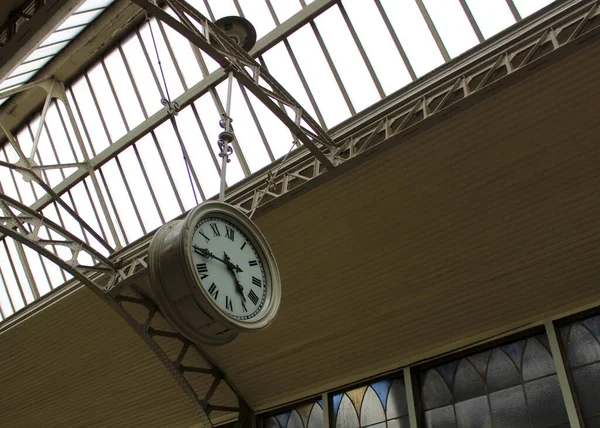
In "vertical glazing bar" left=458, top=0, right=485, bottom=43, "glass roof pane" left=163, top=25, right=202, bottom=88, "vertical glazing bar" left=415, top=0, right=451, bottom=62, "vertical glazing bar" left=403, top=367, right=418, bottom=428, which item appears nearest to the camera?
"vertical glazing bar" left=458, top=0, right=485, bottom=43

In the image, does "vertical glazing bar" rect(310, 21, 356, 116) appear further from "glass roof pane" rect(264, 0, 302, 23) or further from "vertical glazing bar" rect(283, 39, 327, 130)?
"vertical glazing bar" rect(283, 39, 327, 130)

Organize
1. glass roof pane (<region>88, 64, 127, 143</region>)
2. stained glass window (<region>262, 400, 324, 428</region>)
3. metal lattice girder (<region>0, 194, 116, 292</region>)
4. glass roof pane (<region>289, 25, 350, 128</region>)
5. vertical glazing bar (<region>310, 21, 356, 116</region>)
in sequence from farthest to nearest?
glass roof pane (<region>88, 64, 127, 143</region>)
stained glass window (<region>262, 400, 324, 428</region>)
metal lattice girder (<region>0, 194, 116, 292</region>)
glass roof pane (<region>289, 25, 350, 128</region>)
vertical glazing bar (<region>310, 21, 356, 116</region>)

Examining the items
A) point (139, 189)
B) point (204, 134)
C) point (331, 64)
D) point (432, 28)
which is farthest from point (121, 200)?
point (432, 28)

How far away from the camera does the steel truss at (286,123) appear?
971 centimetres

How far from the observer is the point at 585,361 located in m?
11.0

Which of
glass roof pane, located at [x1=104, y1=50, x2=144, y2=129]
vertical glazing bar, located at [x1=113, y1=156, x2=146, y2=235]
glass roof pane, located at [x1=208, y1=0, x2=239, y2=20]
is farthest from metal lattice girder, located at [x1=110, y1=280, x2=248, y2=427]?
glass roof pane, located at [x1=208, y1=0, x2=239, y2=20]

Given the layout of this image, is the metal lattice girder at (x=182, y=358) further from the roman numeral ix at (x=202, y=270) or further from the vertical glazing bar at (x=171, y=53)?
the roman numeral ix at (x=202, y=270)

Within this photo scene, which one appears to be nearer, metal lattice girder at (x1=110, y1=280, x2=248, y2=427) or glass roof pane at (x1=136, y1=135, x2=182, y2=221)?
metal lattice girder at (x1=110, y1=280, x2=248, y2=427)

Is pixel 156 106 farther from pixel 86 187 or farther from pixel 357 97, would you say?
pixel 357 97

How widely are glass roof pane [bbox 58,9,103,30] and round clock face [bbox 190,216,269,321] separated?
732 cm

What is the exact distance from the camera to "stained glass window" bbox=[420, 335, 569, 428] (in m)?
A: 11.1

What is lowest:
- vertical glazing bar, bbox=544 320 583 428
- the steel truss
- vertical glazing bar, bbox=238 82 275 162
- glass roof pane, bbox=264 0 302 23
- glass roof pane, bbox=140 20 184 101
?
vertical glazing bar, bbox=544 320 583 428

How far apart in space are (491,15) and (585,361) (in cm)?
561

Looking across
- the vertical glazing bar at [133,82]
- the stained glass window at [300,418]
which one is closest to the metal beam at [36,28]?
the vertical glazing bar at [133,82]
